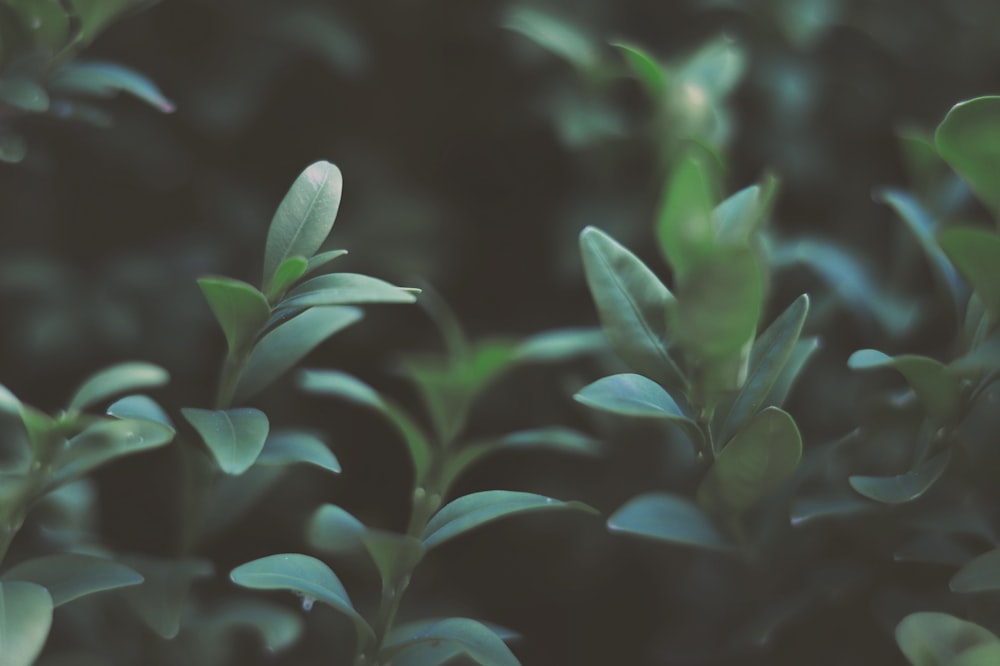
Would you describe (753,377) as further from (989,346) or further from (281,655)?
(281,655)

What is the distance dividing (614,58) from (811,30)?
0.81ft

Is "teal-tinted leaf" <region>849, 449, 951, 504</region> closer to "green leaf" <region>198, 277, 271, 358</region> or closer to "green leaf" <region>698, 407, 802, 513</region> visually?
"green leaf" <region>698, 407, 802, 513</region>

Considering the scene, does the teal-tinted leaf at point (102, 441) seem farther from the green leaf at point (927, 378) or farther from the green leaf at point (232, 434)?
the green leaf at point (927, 378)

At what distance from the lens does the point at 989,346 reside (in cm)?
63

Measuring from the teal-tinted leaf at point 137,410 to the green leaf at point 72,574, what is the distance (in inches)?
4.4

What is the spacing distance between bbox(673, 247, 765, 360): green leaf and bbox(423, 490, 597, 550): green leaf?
0.14 meters

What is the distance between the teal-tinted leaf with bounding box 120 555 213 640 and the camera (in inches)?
28.1

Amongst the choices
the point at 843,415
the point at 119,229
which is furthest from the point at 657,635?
the point at 119,229

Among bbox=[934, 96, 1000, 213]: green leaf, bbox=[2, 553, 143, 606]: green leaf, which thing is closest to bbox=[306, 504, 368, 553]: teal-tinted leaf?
bbox=[2, 553, 143, 606]: green leaf

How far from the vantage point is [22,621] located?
0.58 m

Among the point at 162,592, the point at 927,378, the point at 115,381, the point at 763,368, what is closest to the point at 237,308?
the point at 115,381

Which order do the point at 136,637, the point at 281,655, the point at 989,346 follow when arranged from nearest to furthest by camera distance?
the point at 989,346, the point at 136,637, the point at 281,655

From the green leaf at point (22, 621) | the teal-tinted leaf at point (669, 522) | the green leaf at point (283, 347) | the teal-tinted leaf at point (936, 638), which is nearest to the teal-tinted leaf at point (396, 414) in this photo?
the green leaf at point (283, 347)

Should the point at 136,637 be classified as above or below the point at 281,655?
above
